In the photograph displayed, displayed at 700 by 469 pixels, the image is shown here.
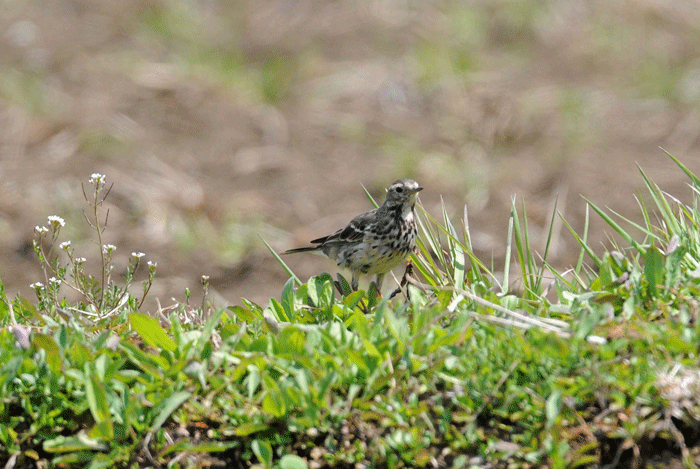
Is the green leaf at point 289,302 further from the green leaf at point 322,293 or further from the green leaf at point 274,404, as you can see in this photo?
the green leaf at point 274,404

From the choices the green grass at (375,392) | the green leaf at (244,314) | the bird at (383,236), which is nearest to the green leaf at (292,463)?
the green grass at (375,392)

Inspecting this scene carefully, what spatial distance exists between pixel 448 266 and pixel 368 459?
6.04ft

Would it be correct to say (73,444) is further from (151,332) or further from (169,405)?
(151,332)

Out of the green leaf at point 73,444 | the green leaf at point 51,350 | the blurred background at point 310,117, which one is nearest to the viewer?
the green leaf at point 73,444

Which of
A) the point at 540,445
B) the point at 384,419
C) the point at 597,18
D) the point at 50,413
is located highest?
the point at 597,18

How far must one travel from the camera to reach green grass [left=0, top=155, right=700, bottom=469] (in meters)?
2.77

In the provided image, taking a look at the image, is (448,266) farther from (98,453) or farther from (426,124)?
(426,124)

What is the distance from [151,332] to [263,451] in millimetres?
765

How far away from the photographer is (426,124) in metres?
9.73

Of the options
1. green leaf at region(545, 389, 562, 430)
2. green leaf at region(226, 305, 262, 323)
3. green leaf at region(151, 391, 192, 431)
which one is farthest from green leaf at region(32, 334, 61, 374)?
green leaf at region(545, 389, 562, 430)

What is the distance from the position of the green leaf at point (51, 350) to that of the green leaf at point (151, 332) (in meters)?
0.31

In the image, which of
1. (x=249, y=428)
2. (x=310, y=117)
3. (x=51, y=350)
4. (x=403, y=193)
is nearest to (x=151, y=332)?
(x=51, y=350)

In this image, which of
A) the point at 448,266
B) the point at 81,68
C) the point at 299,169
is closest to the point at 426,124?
the point at 299,169

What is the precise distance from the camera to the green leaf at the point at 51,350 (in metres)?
3.05
